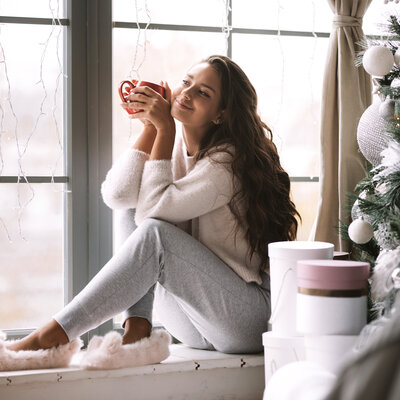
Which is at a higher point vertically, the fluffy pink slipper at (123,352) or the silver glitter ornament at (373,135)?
the silver glitter ornament at (373,135)

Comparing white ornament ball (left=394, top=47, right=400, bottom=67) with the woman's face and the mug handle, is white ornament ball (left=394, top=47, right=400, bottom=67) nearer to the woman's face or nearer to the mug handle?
the woman's face

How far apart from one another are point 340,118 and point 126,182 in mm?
708

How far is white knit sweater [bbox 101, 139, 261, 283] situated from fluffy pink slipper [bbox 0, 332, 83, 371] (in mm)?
417

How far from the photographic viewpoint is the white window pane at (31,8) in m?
2.16

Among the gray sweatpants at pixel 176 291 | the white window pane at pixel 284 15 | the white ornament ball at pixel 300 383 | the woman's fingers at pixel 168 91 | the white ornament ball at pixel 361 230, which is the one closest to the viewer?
the white ornament ball at pixel 300 383

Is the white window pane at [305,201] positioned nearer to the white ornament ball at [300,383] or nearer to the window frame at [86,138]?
the window frame at [86,138]

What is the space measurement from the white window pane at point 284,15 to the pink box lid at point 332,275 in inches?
41.0

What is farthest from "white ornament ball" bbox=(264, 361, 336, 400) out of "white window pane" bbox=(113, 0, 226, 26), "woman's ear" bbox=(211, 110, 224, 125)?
"white window pane" bbox=(113, 0, 226, 26)

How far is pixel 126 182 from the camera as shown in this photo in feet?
6.42

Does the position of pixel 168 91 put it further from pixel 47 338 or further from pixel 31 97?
pixel 47 338

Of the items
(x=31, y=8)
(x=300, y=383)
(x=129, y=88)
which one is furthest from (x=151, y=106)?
Answer: (x=300, y=383)

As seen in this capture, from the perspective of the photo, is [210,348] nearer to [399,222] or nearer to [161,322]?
[161,322]

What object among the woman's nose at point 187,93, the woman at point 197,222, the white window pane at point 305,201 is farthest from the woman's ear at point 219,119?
the white window pane at point 305,201

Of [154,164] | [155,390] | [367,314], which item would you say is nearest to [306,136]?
[154,164]
